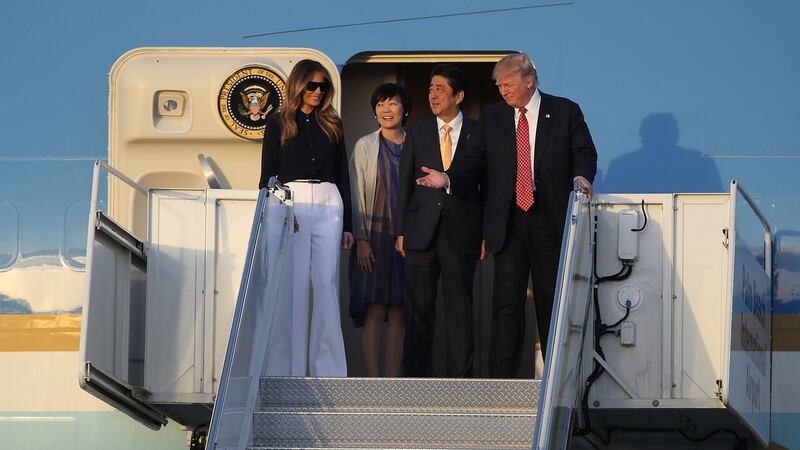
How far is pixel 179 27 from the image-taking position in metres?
8.73

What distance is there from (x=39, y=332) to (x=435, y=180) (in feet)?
8.69

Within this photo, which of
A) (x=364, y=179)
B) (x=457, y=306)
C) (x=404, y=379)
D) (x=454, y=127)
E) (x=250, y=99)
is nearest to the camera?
(x=404, y=379)

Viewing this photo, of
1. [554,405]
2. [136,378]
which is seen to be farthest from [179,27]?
[554,405]

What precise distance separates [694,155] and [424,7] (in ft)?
6.08

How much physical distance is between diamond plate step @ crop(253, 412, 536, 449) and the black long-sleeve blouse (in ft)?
4.46

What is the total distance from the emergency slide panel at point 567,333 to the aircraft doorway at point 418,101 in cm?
164

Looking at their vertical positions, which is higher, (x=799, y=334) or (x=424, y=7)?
(x=424, y=7)

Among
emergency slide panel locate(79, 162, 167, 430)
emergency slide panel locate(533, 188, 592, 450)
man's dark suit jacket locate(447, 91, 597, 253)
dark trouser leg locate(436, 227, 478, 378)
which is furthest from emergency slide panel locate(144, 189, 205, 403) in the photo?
emergency slide panel locate(533, 188, 592, 450)

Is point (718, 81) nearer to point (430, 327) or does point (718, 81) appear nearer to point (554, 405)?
point (430, 327)

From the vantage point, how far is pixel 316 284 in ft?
24.6

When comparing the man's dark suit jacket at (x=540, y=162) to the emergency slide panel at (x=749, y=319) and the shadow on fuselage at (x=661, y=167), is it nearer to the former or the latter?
the emergency slide panel at (x=749, y=319)

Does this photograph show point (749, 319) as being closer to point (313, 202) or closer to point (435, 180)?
point (435, 180)

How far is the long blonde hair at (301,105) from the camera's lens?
757 cm

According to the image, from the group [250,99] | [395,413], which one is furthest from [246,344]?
[250,99]
